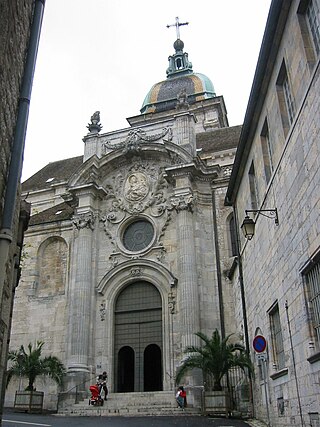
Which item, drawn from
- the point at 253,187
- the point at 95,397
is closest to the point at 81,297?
the point at 95,397

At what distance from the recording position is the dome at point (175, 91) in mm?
46125

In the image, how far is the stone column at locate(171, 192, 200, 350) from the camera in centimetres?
2028

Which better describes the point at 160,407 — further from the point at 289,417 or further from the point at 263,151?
the point at 263,151

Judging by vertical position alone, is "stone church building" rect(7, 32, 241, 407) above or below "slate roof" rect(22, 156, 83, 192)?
below

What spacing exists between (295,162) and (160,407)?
483 inches

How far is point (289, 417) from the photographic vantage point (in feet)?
33.4

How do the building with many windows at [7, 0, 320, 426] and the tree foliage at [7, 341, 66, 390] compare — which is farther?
the tree foliage at [7, 341, 66, 390]

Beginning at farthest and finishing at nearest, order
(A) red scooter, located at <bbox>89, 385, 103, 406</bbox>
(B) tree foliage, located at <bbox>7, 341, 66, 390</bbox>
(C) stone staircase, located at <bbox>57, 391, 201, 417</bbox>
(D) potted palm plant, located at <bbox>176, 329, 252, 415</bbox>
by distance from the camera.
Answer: (B) tree foliage, located at <bbox>7, 341, 66, 390</bbox> < (A) red scooter, located at <bbox>89, 385, 103, 406</bbox> < (C) stone staircase, located at <bbox>57, 391, 201, 417</bbox> < (D) potted palm plant, located at <bbox>176, 329, 252, 415</bbox>

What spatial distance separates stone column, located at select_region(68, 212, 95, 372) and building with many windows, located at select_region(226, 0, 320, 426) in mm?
9428

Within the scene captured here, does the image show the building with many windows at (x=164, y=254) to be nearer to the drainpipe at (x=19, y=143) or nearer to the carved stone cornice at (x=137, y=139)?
the carved stone cornice at (x=137, y=139)

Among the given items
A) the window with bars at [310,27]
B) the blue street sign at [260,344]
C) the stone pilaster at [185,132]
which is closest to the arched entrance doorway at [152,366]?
the stone pilaster at [185,132]

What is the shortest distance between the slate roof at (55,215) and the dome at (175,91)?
21357 millimetres

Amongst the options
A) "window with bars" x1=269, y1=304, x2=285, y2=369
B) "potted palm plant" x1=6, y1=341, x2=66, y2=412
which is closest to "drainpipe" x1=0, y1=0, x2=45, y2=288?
"window with bars" x1=269, y1=304, x2=285, y2=369

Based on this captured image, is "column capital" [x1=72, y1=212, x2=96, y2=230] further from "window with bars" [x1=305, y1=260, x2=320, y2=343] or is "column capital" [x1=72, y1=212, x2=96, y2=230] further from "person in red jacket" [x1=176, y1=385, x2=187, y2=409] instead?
"window with bars" [x1=305, y1=260, x2=320, y2=343]
